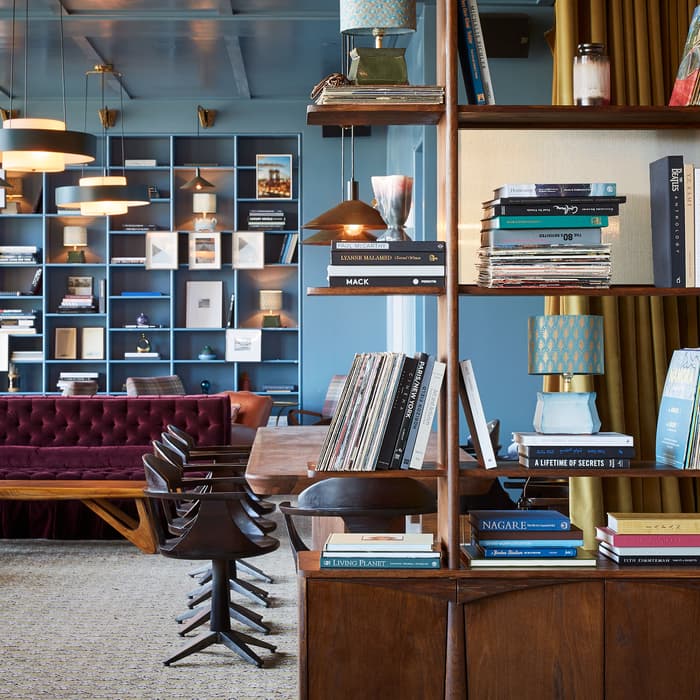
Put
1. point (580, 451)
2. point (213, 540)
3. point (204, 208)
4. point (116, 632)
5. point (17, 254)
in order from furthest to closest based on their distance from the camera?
1. point (17, 254)
2. point (204, 208)
3. point (116, 632)
4. point (213, 540)
5. point (580, 451)

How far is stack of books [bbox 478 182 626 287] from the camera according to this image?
8.03 feet

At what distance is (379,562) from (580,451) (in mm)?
565

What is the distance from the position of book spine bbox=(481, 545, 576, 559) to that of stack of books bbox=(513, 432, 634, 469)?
0.68ft

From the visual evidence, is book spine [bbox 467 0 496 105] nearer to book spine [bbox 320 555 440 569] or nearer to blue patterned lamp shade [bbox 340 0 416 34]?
blue patterned lamp shade [bbox 340 0 416 34]

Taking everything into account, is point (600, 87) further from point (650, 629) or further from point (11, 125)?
point (11, 125)

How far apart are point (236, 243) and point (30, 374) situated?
8.27ft

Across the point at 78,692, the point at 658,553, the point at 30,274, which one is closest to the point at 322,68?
the point at 30,274

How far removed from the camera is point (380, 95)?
2469 millimetres

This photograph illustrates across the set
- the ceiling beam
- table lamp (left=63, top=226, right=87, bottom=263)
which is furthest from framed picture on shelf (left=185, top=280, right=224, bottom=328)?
the ceiling beam

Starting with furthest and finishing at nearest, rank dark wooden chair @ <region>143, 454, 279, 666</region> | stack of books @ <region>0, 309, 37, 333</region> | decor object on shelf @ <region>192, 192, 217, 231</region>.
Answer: stack of books @ <region>0, 309, 37, 333</region>
decor object on shelf @ <region>192, 192, 217, 231</region>
dark wooden chair @ <region>143, 454, 279, 666</region>

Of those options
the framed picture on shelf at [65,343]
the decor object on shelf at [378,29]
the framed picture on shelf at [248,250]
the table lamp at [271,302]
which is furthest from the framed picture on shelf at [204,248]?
the decor object on shelf at [378,29]

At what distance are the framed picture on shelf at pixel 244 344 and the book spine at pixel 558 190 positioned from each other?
789 centimetres

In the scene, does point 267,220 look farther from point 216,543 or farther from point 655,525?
point 655,525

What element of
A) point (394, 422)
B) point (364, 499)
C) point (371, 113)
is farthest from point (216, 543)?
point (371, 113)
